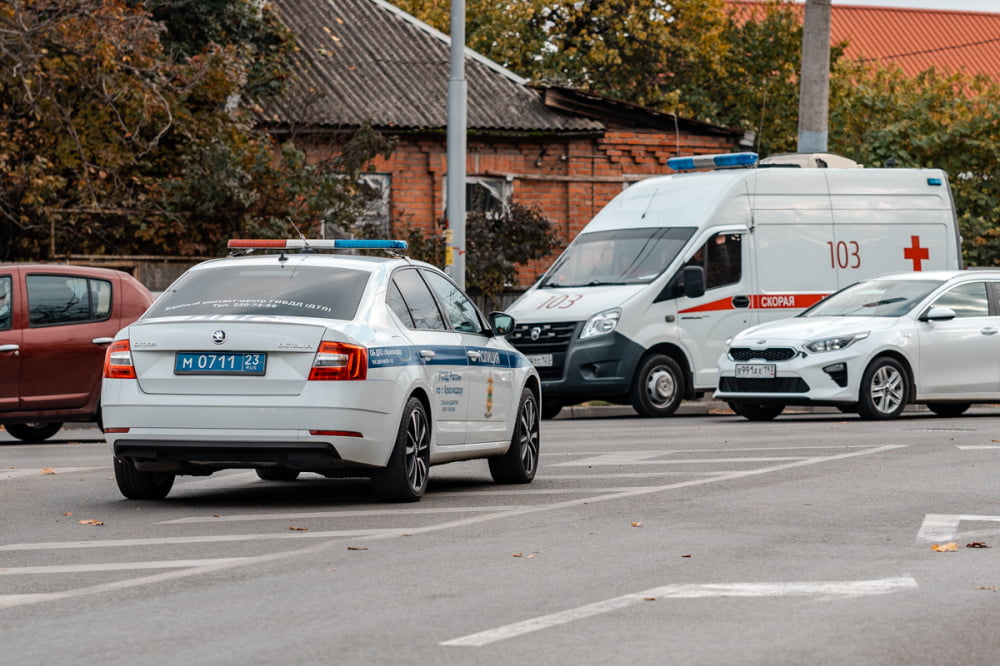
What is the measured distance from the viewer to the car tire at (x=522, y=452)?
463 inches

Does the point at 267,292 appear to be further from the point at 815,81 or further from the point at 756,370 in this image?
the point at 815,81

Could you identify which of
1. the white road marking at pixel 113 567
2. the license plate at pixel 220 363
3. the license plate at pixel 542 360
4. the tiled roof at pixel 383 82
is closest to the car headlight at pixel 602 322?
the license plate at pixel 542 360

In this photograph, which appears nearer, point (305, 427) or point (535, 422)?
point (305, 427)

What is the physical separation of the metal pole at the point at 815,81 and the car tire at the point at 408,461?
15.3 metres

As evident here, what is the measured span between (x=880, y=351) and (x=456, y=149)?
646 cm

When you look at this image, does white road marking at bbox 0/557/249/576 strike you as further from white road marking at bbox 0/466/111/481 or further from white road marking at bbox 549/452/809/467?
white road marking at bbox 549/452/809/467

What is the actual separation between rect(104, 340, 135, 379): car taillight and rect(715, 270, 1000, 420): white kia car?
29.6 feet

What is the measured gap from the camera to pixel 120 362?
10.1m

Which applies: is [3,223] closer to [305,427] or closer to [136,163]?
[136,163]

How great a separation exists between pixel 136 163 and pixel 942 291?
11.6 m

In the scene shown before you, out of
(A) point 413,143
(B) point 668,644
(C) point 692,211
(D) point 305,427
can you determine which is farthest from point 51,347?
(A) point 413,143

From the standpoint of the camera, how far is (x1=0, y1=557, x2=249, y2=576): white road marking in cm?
759

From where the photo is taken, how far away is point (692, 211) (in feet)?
65.8

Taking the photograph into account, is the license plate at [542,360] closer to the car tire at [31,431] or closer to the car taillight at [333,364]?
the car tire at [31,431]
